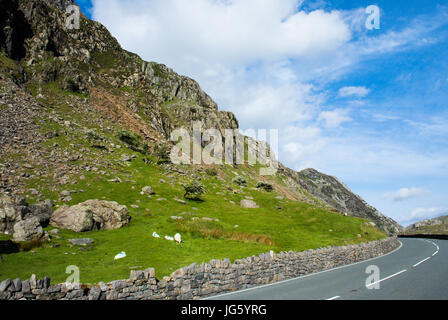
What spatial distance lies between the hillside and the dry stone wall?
3831mm

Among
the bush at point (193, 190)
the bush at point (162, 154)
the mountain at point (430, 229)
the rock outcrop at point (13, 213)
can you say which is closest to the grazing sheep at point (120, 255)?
the rock outcrop at point (13, 213)

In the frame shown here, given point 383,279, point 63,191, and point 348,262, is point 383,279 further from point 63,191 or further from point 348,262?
point 63,191

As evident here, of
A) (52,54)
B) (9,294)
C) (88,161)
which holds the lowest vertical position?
(9,294)

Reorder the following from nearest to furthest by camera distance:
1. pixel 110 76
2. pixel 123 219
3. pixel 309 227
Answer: pixel 123 219, pixel 309 227, pixel 110 76

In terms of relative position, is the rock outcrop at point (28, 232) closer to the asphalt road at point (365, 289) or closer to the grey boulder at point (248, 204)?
the asphalt road at point (365, 289)

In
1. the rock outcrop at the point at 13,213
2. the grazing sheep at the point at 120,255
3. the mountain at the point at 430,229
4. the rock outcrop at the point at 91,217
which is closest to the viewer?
the grazing sheep at the point at 120,255

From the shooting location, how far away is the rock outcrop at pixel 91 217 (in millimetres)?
27547

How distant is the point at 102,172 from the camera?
155ft

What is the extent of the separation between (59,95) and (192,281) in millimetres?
69295

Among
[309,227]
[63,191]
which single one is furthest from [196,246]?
[309,227]

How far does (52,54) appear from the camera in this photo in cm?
7594

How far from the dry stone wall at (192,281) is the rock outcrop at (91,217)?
17446mm

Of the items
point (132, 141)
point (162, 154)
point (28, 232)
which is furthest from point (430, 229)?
point (28, 232)
